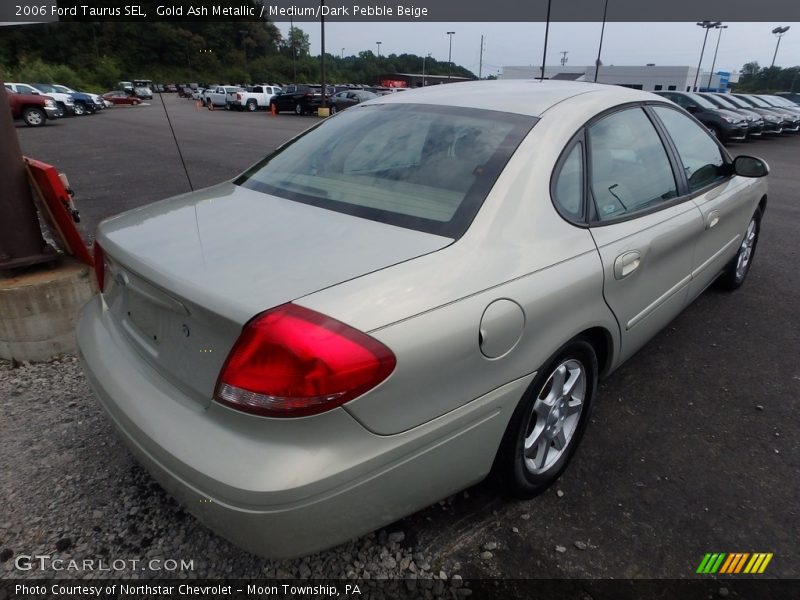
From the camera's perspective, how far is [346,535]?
1.58 metres

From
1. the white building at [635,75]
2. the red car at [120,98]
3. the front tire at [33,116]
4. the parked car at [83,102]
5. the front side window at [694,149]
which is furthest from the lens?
the white building at [635,75]

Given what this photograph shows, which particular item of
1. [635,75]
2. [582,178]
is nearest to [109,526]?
[582,178]

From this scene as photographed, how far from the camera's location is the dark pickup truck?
20.9 meters

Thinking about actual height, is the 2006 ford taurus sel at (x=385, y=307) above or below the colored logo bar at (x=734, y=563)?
above

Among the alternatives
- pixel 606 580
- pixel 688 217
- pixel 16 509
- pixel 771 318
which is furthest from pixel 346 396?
pixel 771 318

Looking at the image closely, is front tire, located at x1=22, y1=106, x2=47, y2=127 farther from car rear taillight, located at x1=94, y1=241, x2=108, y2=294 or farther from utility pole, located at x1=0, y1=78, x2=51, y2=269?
car rear taillight, located at x1=94, y1=241, x2=108, y2=294

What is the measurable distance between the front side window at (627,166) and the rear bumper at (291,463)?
1.08 meters

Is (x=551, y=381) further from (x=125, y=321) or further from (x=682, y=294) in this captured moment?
(x=125, y=321)

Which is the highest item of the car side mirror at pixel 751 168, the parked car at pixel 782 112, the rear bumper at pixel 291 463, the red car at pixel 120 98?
the car side mirror at pixel 751 168

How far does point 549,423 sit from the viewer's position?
2.23 meters

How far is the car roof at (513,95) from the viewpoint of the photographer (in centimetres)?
238

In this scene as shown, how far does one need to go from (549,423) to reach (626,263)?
75cm

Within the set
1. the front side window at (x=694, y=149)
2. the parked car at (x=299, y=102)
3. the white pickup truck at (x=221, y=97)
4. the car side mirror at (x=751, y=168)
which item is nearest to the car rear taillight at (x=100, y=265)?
the front side window at (x=694, y=149)
